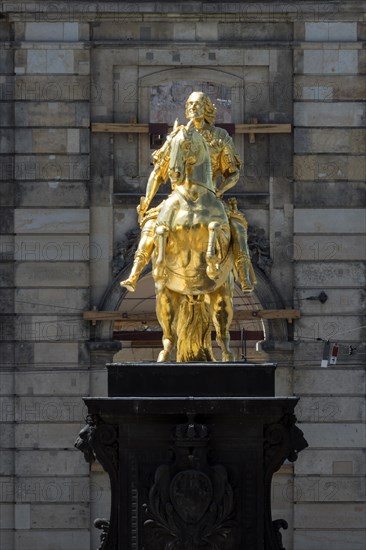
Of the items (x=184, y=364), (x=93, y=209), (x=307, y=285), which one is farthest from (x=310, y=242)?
(x=184, y=364)

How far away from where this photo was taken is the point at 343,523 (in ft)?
153

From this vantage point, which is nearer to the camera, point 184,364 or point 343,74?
point 184,364

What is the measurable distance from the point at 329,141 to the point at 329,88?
0.90m

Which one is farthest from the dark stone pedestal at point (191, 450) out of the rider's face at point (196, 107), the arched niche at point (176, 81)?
the arched niche at point (176, 81)

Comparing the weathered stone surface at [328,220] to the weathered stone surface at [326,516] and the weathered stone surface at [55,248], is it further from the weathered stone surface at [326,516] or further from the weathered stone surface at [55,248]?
the weathered stone surface at [326,516]

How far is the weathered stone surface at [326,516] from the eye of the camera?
4678cm

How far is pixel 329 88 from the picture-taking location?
4753cm

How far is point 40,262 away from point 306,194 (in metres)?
4.63

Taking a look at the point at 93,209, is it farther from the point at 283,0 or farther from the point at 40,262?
the point at 283,0

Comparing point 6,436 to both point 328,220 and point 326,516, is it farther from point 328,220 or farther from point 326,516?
point 328,220

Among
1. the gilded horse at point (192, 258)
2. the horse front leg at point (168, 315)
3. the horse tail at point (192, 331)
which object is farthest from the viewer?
the horse tail at point (192, 331)

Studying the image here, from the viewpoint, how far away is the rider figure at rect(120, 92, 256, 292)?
Answer: 3362 cm

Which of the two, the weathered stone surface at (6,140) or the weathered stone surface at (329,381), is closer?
the weathered stone surface at (329,381)

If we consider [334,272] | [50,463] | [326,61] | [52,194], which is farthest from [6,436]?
[326,61]
